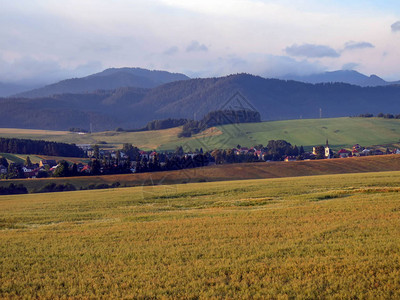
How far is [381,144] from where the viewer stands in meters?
103

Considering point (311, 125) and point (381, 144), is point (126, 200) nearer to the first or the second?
point (381, 144)

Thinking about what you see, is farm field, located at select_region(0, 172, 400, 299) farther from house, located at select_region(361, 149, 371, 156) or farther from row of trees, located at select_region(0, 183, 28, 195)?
house, located at select_region(361, 149, 371, 156)

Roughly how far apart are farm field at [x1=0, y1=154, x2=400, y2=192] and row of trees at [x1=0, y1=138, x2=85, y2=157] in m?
46.4

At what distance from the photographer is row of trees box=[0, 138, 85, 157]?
102875mm

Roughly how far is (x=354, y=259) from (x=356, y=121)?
133m

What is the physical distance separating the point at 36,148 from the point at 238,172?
205 feet

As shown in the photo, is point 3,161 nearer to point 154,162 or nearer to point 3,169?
point 3,169

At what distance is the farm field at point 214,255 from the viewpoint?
9.48 metres

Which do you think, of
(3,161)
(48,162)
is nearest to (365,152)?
(48,162)

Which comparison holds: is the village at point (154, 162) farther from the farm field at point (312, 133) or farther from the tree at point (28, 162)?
the farm field at point (312, 133)

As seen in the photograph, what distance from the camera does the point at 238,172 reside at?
61438mm

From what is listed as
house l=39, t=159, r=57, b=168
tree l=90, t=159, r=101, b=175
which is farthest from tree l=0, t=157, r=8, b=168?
tree l=90, t=159, r=101, b=175

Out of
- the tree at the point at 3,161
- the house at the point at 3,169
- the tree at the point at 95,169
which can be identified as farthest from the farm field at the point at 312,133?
the house at the point at 3,169

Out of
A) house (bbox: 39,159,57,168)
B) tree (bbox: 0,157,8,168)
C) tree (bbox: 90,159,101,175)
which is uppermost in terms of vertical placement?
tree (bbox: 0,157,8,168)
